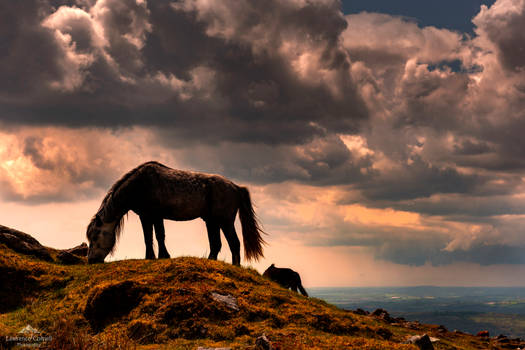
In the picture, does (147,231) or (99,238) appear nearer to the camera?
(99,238)

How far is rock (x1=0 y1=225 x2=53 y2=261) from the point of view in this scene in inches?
822

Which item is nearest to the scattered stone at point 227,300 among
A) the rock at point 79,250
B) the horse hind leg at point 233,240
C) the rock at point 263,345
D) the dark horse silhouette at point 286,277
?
the rock at point 263,345

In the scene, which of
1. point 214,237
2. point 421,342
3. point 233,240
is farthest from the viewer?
point 233,240

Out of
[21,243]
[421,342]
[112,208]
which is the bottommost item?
[421,342]

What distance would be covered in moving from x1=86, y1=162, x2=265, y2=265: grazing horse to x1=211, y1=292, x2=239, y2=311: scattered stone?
6.54 meters

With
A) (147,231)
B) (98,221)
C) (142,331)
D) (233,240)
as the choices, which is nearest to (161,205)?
(147,231)

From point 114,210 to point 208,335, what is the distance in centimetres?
937

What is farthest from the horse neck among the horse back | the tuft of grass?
the tuft of grass

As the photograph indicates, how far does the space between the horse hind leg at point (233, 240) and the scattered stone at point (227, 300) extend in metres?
7.18

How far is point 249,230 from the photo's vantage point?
23.9 metres

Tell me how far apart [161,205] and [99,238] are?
10.2 feet

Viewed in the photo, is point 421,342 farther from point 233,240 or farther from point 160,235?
point 160,235

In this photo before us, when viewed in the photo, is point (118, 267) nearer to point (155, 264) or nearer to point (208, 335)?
point (155, 264)

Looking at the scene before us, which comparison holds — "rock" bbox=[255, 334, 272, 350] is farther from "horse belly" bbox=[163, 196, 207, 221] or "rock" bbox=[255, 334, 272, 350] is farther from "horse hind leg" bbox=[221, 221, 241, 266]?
"horse hind leg" bbox=[221, 221, 241, 266]
